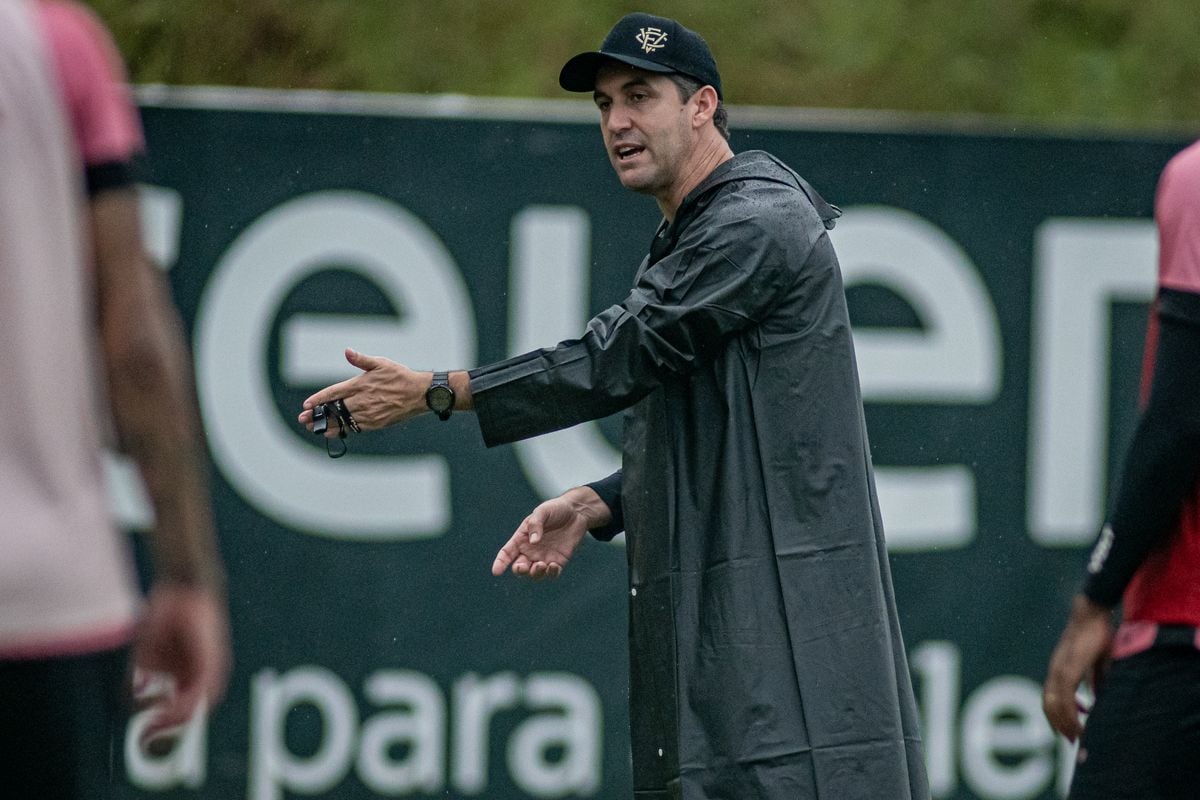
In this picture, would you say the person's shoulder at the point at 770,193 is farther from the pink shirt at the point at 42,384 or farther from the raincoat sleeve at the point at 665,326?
the pink shirt at the point at 42,384

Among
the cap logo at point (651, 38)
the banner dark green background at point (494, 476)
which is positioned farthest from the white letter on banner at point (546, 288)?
the cap logo at point (651, 38)

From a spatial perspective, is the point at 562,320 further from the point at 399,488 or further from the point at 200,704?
the point at 200,704

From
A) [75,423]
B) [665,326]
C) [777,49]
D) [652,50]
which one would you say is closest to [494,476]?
[777,49]

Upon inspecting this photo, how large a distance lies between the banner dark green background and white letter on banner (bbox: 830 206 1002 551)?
0.02 metres

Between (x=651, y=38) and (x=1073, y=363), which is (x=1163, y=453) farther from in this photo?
(x=1073, y=363)

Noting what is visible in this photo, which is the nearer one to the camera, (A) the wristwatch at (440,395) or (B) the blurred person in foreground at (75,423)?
(B) the blurred person in foreground at (75,423)

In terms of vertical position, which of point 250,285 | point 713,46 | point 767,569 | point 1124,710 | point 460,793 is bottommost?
point 460,793

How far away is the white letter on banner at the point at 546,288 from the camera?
230 inches

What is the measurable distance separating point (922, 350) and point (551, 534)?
2.41 metres

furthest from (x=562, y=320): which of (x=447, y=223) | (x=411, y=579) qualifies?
(x=411, y=579)

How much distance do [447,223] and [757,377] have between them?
7.71 ft

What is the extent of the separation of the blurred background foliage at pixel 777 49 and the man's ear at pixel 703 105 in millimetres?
2228

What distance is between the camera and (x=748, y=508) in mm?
3666

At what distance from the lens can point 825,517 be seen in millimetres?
3670
